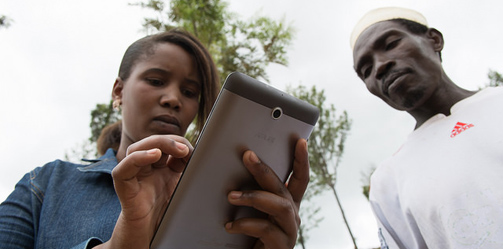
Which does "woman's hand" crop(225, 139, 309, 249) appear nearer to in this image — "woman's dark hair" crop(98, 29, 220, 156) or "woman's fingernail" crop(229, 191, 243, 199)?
"woman's fingernail" crop(229, 191, 243, 199)

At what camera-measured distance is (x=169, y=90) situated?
134 cm

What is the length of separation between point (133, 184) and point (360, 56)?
6.53 feet

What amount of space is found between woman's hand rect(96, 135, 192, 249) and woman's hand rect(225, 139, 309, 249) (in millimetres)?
206

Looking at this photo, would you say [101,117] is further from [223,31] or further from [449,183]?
[449,183]

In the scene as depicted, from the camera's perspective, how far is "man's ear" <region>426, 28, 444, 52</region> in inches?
87.6

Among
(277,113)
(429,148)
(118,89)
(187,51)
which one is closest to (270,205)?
(277,113)

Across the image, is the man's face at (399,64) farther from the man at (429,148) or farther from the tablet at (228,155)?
the tablet at (228,155)

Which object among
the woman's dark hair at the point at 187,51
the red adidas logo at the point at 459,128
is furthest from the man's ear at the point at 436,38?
the woman's dark hair at the point at 187,51

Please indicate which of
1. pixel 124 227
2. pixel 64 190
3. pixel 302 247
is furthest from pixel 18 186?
pixel 302 247

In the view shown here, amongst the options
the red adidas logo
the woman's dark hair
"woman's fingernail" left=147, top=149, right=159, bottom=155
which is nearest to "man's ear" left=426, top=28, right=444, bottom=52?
the red adidas logo

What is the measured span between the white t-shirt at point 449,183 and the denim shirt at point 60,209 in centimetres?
156

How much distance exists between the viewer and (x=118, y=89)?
159 cm

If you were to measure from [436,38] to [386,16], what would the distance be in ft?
1.36

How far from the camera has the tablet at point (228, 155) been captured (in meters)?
0.80
